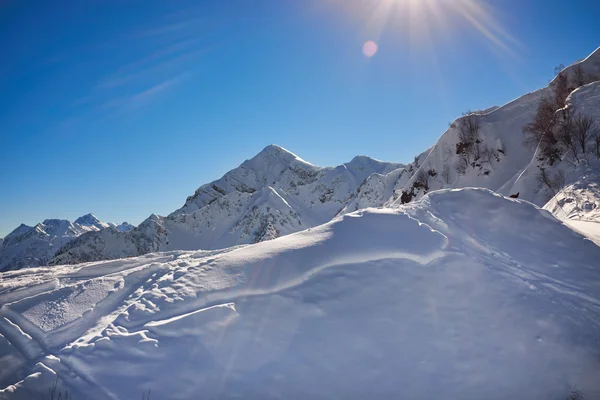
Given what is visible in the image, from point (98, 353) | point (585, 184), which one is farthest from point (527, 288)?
point (585, 184)

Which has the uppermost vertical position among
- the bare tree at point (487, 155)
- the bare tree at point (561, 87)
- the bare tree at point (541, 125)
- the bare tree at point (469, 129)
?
the bare tree at point (561, 87)

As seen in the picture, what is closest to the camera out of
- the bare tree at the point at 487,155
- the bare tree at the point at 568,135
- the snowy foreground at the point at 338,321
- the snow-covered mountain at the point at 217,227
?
the snowy foreground at the point at 338,321

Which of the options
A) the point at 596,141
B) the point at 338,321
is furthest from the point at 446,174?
the point at 338,321

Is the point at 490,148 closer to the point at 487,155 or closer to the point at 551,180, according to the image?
the point at 487,155

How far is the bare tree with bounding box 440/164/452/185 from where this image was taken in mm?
35556

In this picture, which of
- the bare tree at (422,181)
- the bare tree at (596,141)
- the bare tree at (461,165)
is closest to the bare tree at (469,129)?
the bare tree at (461,165)

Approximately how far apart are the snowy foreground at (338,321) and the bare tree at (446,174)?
29.1 metres

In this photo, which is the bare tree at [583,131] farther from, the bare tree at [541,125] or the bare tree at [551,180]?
the bare tree at [541,125]

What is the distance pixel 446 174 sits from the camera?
118ft

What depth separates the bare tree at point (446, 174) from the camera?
3556cm

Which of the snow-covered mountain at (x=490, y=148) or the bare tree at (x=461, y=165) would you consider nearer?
the snow-covered mountain at (x=490, y=148)

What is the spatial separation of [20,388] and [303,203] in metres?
166

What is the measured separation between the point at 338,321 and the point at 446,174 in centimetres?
3510

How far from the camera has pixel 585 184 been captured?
15742 mm
